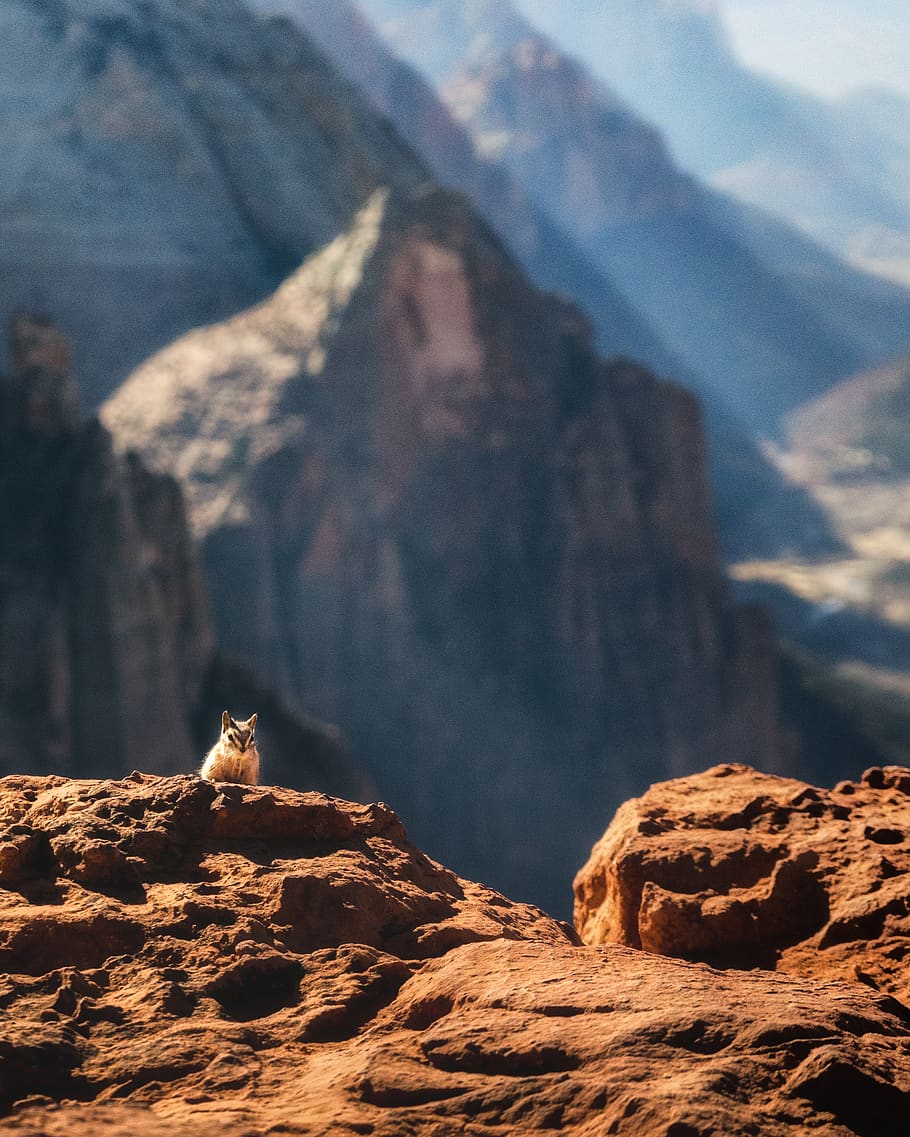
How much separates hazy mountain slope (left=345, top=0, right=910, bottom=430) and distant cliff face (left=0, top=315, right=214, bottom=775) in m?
149

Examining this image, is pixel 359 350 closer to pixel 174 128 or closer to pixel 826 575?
pixel 174 128

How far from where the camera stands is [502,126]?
610 ft

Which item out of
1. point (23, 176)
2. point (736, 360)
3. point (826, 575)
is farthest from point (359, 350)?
point (736, 360)

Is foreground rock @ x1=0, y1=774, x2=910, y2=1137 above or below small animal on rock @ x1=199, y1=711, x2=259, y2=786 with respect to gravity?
below

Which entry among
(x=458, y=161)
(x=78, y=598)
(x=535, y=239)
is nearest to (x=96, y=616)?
(x=78, y=598)

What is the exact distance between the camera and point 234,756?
32.1ft

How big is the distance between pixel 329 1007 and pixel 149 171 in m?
55.4

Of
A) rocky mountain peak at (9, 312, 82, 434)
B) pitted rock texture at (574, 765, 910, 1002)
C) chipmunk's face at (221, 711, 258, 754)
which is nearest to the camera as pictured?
pitted rock texture at (574, 765, 910, 1002)

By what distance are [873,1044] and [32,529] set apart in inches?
1133

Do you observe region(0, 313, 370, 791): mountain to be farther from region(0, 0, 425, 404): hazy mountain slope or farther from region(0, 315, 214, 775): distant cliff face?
region(0, 0, 425, 404): hazy mountain slope

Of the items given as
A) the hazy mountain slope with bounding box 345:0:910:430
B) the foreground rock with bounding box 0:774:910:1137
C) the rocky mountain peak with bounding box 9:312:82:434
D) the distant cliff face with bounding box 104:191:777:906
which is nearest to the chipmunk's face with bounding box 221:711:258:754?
the foreground rock with bounding box 0:774:910:1137

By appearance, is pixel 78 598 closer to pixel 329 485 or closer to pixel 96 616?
pixel 96 616

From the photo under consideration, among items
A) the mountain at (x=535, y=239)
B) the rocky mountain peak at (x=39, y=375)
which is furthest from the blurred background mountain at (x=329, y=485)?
the mountain at (x=535, y=239)

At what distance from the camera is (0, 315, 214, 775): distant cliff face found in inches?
1220
